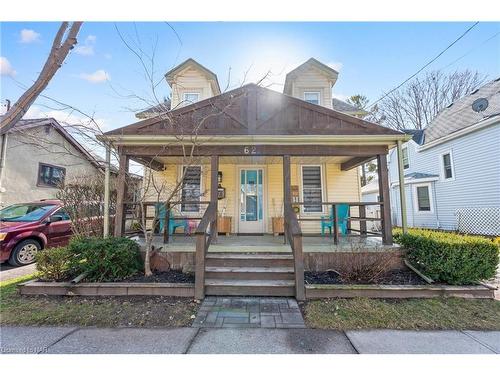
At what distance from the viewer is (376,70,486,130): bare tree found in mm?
20109

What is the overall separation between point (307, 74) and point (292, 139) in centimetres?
505

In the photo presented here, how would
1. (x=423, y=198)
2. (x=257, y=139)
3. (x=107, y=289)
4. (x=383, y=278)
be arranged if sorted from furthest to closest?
(x=423, y=198), (x=257, y=139), (x=383, y=278), (x=107, y=289)

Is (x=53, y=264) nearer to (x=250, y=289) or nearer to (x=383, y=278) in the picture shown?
(x=250, y=289)

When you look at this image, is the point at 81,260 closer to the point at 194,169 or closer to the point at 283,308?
the point at 283,308

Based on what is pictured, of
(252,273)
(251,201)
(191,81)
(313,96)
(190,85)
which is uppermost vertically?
(191,81)

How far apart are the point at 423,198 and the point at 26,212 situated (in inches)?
729

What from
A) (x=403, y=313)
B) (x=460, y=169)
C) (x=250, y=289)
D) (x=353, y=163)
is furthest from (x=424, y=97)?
(x=250, y=289)

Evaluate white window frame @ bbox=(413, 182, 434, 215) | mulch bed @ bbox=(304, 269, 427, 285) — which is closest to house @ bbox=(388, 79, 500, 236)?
white window frame @ bbox=(413, 182, 434, 215)

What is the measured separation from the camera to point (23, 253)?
657cm

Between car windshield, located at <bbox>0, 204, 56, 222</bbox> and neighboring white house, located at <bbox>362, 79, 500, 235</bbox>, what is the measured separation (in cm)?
1714

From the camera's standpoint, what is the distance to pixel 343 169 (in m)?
8.58

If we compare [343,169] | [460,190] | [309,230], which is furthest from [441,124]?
[309,230]

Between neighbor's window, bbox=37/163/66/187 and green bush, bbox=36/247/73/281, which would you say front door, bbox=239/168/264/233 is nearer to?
green bush, bbox=36/247/73/281

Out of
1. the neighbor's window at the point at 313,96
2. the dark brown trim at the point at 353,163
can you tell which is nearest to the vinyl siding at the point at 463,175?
the dark brown trim at the point at 353,163
